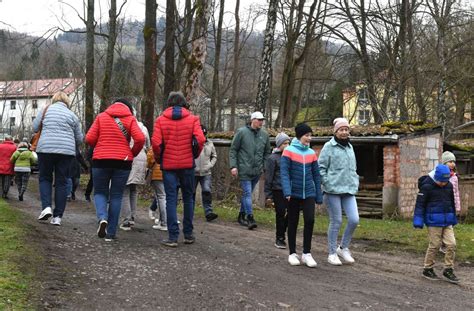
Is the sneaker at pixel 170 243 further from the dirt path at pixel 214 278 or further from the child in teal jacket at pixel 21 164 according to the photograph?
the child in teal jacket at pixel 21 164

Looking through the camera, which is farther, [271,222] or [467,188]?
[467,188]

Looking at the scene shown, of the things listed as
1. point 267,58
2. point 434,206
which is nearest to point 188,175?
point 434,206

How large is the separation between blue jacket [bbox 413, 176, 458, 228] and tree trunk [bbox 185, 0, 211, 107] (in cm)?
882

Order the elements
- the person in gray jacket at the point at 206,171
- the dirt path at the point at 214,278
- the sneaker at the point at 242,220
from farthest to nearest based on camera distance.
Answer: the person in gray jacket at the point at 206,171
the sneaker at the point at 242,220
the dirt path at the point at 214,278

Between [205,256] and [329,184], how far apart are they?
1751 millimetres

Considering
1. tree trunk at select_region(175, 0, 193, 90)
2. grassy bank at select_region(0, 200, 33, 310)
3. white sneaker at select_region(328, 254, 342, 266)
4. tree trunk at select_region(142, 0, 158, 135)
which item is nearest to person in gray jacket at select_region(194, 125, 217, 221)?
grassy bank at select_region(0, 200, 33, 310)

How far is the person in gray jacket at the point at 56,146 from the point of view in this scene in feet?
25.1

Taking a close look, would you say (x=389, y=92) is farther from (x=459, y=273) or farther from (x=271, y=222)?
(x=459, y=273)

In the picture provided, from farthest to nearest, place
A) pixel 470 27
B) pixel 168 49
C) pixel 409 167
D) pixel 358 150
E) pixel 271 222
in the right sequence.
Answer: pixel 470 27
pixel 358 150
pixel 168 49
pixel 409 167
pixel 271 222

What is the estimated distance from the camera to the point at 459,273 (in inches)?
285

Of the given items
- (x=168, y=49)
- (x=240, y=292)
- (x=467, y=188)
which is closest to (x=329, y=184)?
(x=240, y=292)

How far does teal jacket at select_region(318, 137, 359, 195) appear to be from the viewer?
22.6 ft

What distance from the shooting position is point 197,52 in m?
14.7

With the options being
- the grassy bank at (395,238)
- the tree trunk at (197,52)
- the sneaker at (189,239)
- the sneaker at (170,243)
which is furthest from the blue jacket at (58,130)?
the tree trunk at (197,52)
